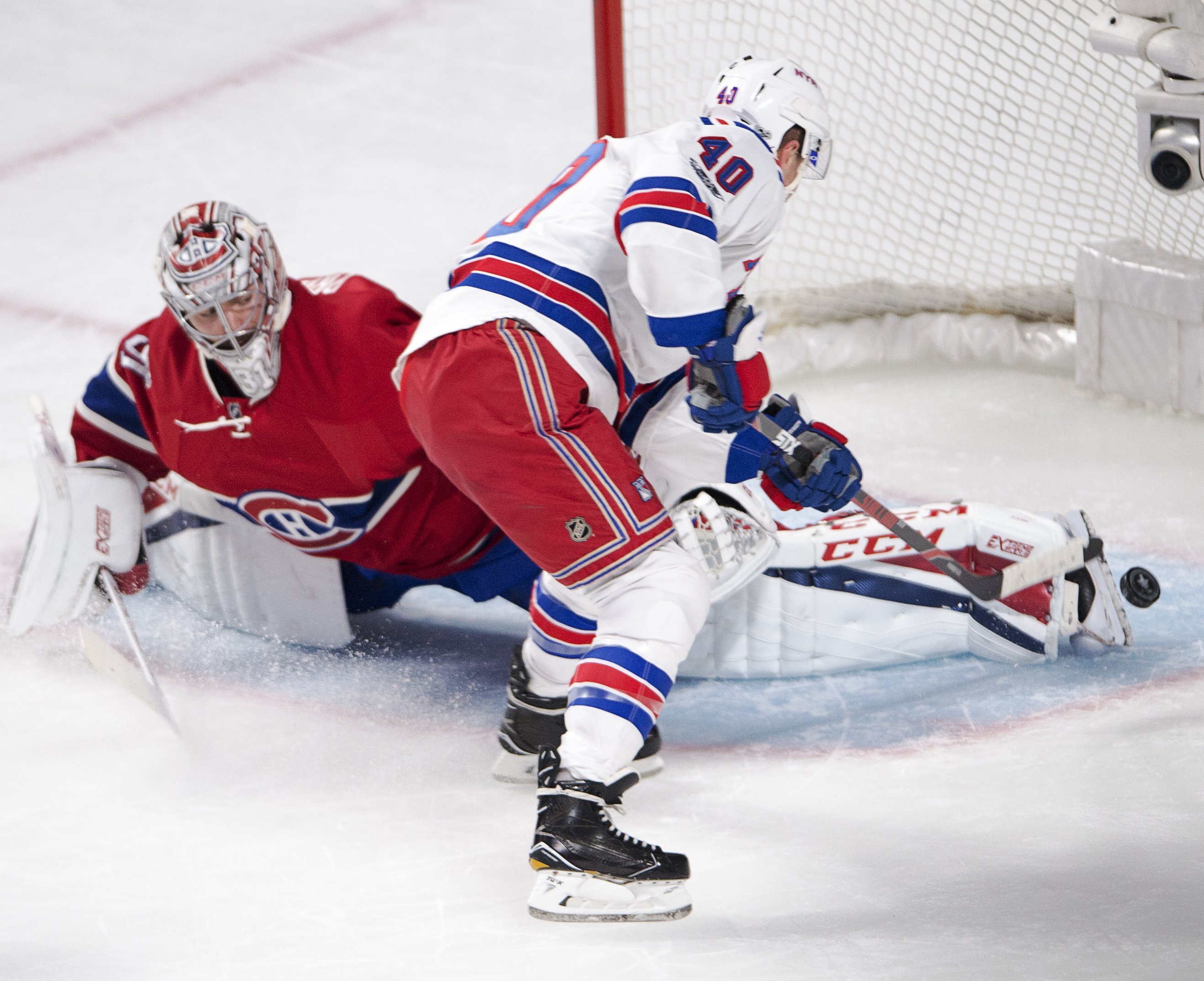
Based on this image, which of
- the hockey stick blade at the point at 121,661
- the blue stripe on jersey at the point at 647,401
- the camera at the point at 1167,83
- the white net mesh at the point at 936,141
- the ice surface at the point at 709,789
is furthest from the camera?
the white net mesh at the point at 936,141

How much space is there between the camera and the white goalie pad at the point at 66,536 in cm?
233

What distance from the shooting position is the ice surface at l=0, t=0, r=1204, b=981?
1733 mm

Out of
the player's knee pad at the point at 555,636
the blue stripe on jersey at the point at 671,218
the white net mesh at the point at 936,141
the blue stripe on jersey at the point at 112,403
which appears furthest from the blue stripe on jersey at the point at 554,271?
the white net mesh at the point at 936,141

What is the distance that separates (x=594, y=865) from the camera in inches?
70.2

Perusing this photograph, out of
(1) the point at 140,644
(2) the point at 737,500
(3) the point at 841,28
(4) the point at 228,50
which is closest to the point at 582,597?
(2) the point at 737,500

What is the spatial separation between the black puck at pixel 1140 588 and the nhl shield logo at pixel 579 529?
38.6 inches

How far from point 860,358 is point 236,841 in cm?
208

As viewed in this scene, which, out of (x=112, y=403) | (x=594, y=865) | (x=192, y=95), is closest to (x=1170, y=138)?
(x=594, y=865)

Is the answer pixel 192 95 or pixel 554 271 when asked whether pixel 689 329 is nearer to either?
pixel 554 271

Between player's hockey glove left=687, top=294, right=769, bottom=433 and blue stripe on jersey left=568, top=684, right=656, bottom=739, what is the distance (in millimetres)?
376

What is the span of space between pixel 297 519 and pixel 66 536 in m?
0.35

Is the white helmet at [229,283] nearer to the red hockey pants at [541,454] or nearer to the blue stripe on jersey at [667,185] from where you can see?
the red hockey pants at [541,454]

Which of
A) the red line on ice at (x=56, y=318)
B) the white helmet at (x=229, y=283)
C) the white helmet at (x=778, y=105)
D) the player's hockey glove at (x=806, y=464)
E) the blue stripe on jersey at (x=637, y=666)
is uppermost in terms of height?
the white helmet at (x=778, y=105)

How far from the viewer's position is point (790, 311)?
365 cm
